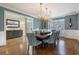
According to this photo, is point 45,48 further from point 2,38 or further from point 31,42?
point 2,38

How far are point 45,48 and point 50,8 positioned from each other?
95 centimetres

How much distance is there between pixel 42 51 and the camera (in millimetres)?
2803

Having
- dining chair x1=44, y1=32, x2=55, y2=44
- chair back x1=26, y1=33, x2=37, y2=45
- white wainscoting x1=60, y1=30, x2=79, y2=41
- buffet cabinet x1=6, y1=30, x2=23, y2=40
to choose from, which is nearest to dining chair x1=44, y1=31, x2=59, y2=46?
dining chair x1=44, y1=32, x2=55, y2=44

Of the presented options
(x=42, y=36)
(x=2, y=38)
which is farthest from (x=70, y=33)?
(x=2, y=38)

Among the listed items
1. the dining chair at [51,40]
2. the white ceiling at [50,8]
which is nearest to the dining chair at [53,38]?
the dining chair at [51,40]

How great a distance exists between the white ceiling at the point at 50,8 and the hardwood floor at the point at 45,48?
646 mm

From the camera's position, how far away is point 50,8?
2.81 meters

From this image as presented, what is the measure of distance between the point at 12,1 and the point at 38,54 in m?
1.37

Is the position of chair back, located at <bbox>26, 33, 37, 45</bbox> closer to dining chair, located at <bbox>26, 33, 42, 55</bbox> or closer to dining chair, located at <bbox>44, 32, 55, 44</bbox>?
dining chair, located at <bbox>26, 33, 42, 55</bbox>

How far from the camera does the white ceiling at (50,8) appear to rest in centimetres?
275

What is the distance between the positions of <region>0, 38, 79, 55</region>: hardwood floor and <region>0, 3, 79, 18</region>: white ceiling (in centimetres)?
65

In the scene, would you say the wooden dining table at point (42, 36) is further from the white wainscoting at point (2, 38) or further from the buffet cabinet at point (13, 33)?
the white wainscoting at point (2, 38)
